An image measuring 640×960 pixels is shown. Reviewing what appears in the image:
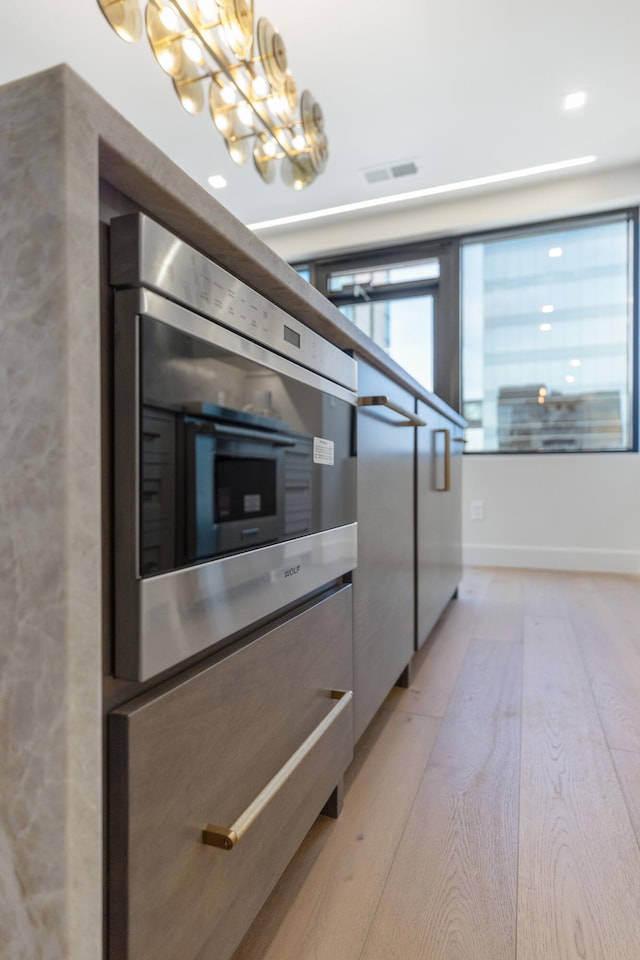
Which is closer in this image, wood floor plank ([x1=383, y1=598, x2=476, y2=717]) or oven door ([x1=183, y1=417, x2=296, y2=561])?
oven door ([x1=183, y1=417, x2=296, y2=561])

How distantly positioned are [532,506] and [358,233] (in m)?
2.28

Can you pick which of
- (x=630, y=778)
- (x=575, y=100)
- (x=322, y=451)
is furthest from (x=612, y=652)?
(x=575, y=100)

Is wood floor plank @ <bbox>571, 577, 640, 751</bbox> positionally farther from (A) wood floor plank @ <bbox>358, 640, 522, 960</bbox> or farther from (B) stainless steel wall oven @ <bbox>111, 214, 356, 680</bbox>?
(B) stainless steel wall oven @ <bbox>111, 214, 356, 680</bbox>

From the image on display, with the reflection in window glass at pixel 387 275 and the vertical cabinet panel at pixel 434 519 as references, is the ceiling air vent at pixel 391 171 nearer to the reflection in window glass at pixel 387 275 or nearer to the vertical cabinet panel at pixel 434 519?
the reflection in window glass at pixel 387 275

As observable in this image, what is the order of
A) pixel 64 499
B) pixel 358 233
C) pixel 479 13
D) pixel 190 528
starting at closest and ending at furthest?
1. pixel 64 499
2. pixel 190 528
3. pixel 479 13
4. pixel 358 233

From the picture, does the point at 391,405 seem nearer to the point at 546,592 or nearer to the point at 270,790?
the point at 270,790

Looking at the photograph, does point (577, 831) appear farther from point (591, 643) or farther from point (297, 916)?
point (591, 643)

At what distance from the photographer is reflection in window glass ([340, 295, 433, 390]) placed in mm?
3977

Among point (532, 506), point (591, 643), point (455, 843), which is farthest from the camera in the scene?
point (532, 506)

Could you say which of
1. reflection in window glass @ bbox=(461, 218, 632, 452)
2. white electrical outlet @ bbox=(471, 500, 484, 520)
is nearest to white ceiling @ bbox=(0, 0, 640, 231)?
reflection in window glass @ bbox=(461, 218, 632, 452)

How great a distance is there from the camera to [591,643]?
2.01 meters

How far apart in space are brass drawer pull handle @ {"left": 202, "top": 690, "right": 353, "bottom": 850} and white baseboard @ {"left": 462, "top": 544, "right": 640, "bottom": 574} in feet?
9.50

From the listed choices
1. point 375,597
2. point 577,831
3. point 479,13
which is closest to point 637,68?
point 479,13

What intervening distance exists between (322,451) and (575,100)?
2948 millimetres
